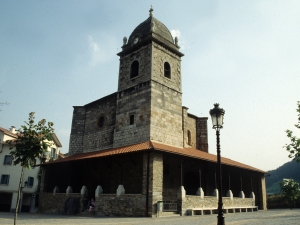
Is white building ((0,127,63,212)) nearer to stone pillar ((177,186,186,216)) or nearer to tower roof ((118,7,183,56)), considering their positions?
tower roof ((118,7,183,56))

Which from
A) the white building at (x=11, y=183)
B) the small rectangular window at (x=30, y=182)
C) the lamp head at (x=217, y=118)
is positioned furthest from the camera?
the small rectangular window at (x=30, y=182)

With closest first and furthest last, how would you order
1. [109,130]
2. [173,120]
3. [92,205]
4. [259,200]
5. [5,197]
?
[92,205]
[173,120]
[109,130]
[259,200]
[5,197]

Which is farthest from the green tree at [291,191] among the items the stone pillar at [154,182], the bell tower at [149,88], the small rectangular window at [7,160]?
the small rectangular window at [7,160]

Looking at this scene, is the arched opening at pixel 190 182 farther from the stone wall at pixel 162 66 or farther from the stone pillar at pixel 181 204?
the stone wall at pixel 162 66

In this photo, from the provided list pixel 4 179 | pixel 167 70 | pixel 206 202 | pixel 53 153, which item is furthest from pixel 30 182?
pixel 206 202

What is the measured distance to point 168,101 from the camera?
2284cm

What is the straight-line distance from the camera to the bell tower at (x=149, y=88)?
21.4 m

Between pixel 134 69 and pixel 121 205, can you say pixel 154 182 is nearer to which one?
pixel 121 205

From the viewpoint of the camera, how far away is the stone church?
1744 cm

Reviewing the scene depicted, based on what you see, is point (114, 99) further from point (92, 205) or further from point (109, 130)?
point (92, 205)

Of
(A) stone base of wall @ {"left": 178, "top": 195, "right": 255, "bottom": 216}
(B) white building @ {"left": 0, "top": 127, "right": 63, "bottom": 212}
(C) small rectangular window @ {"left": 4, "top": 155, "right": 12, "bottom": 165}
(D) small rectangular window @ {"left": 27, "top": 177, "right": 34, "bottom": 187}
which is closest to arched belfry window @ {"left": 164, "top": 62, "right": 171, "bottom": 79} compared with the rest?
(A) stone base of wall @ {"left": 178, "top": 195, "right": 255, "bottom": 216}

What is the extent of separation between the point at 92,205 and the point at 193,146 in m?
12.0

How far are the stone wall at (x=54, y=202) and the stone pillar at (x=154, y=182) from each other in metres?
6.66

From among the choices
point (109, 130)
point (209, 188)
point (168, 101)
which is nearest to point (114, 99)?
point (109, 130)
